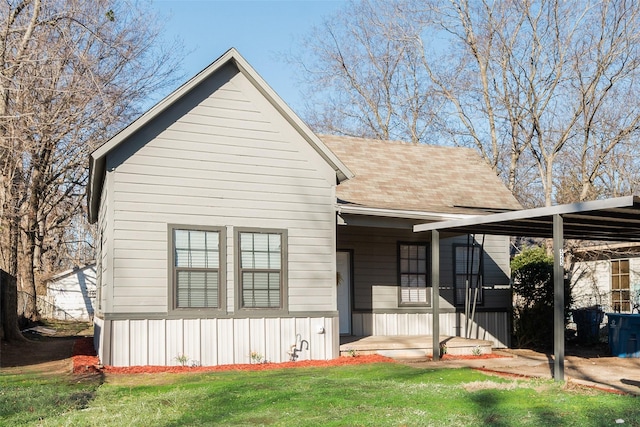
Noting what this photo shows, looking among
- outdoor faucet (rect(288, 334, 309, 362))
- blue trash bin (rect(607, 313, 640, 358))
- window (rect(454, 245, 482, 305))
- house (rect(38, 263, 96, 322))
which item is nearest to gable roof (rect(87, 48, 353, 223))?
outdoor faucet (rect(288, 334, 309, 362))

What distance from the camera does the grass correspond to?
313 inches

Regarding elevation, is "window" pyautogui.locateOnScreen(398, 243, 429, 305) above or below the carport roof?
below

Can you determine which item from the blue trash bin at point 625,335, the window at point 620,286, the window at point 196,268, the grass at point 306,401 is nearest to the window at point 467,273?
the blue trash bin at point 625,335

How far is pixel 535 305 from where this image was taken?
18.1 m

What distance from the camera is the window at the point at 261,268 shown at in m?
13.5

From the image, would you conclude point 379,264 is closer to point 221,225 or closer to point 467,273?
point 467,273

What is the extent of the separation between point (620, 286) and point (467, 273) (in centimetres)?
646

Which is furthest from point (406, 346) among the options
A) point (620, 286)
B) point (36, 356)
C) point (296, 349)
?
point (620, 286)

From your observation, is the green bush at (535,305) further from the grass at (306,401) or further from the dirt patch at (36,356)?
the dirt patch at (36,356)

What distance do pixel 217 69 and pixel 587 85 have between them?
15969 mm

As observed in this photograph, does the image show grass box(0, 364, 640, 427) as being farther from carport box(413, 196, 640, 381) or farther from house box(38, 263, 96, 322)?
house box(38, 263, 96, 322)

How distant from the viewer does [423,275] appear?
17.6 metres

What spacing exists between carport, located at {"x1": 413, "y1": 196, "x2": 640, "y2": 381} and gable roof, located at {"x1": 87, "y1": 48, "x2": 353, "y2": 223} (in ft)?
7.94

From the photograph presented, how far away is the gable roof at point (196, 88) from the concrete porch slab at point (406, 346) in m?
3.31
